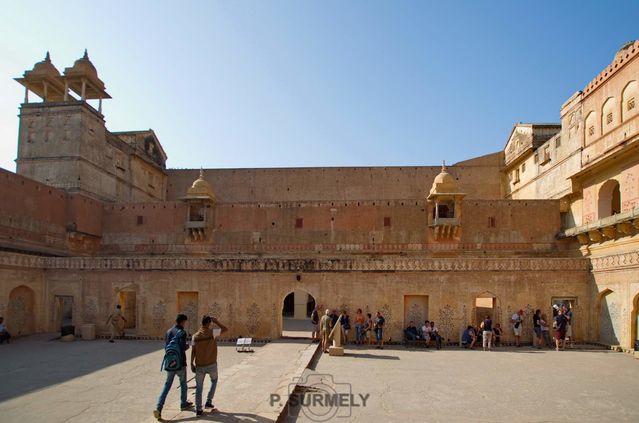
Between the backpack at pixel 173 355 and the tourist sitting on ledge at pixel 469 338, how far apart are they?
10.5 m

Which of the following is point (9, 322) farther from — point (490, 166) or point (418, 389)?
point (490, 166)

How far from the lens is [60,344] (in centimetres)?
1419

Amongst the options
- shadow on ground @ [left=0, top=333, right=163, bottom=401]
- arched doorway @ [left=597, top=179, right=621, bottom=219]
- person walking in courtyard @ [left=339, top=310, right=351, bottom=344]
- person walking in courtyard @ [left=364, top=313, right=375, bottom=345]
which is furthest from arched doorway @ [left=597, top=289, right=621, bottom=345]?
shadow on ground @ [left=0, top=333, right=163, bottom=401]

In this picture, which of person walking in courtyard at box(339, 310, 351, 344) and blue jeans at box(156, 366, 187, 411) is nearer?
blue jeans at box(156, 366, 187, 411)

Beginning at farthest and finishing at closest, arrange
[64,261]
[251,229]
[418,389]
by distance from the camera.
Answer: [251,229], [64,261], [418,389]

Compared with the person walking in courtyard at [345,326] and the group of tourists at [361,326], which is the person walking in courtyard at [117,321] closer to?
the group of tourists at [361,326]

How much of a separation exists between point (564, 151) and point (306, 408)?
1820 cm

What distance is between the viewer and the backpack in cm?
634

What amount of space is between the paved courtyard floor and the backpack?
2.22 feet

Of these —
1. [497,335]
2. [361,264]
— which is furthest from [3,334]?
[497,335]

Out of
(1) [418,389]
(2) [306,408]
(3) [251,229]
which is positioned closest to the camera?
(2) [306,408]

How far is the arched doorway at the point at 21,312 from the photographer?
15.6 meters

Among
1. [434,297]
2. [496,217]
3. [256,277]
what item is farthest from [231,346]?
[496,217]

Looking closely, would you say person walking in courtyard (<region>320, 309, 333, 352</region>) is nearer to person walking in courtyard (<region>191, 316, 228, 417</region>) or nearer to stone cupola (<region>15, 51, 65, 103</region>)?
person walking in courtyard (<region>191, 316, 228, 417</region>)
